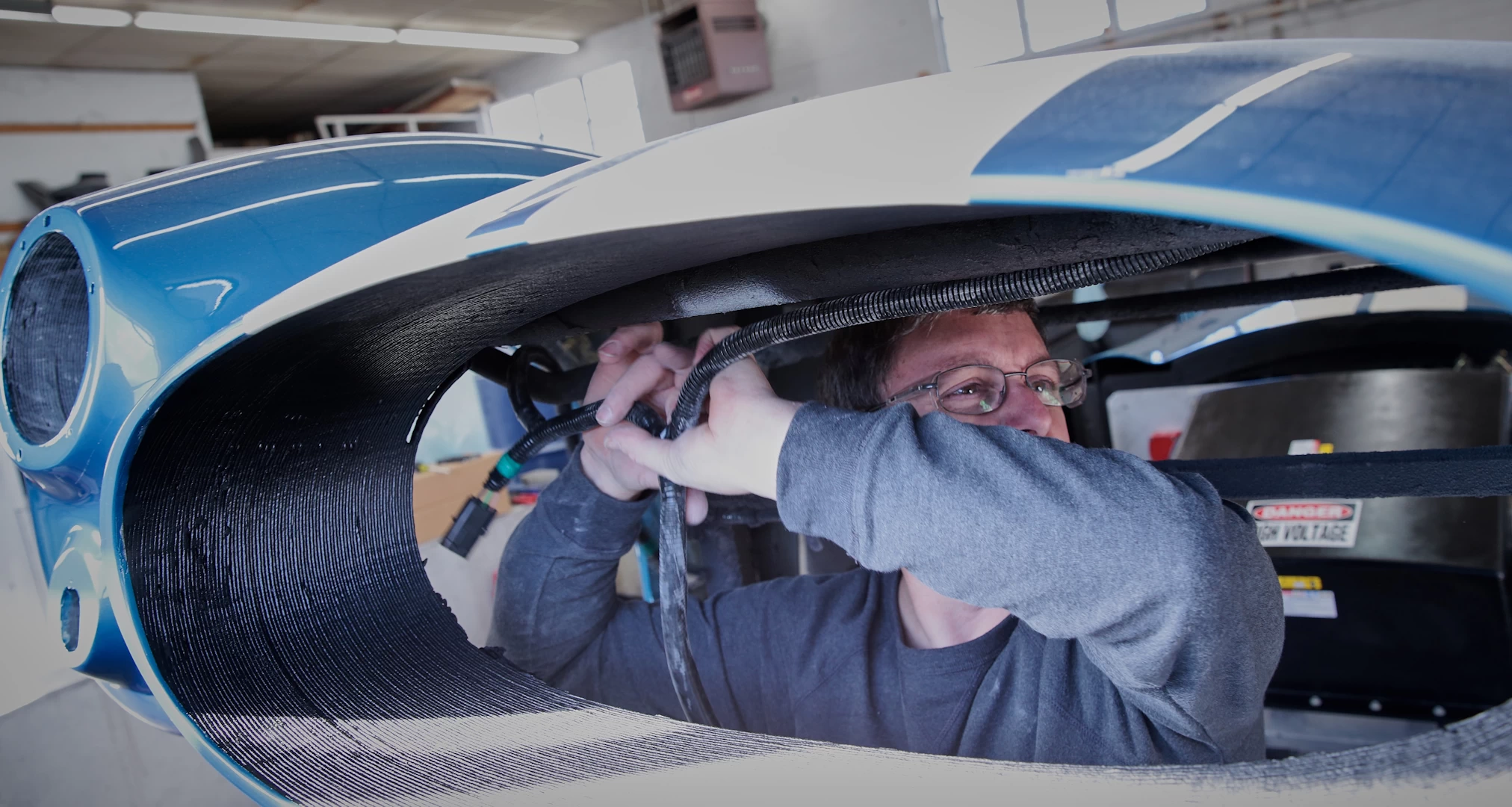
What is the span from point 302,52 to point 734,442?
8880 millimetres

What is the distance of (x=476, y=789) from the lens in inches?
21.3

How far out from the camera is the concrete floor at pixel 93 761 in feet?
2.47

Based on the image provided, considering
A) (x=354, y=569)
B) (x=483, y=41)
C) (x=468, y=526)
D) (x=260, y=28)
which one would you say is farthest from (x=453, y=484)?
(x=483, y=41)

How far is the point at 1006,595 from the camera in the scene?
0.51 meters

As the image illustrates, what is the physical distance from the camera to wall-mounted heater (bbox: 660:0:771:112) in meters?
7.16

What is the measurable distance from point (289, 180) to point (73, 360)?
0.23 m

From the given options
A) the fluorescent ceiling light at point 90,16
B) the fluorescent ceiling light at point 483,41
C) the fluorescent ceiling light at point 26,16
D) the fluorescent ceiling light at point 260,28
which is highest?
the fluorescent ceiling light at point 483,41

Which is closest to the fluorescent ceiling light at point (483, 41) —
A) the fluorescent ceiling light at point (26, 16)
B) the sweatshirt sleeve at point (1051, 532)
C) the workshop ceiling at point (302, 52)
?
the workshop ceiling at point (302, 52)

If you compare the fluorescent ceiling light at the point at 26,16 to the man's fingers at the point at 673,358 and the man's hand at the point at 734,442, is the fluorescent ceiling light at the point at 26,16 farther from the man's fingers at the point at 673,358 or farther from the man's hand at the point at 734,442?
the man's hand at the point at 734,442

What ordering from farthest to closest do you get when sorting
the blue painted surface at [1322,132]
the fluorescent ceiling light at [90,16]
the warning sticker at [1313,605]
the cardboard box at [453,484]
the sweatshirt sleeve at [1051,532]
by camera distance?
the fluorescent ceiling light at [90,16], the cardboard box at [453,484], the warning sticker at [1313,605], the sweatshirt sleeve at [1051,532], the blue painted surface at [1322,132]

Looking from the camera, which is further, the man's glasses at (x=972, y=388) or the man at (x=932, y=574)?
the man's glasses at (x=972, y=388)

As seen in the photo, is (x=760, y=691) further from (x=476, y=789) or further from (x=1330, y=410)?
(x=1330, y=410)

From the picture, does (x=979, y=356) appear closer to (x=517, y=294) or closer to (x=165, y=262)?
(x=517, y=294)

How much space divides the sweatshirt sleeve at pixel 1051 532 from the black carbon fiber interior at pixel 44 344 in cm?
61
